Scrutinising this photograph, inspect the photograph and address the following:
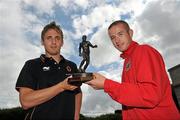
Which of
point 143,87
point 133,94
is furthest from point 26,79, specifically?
point 143,87

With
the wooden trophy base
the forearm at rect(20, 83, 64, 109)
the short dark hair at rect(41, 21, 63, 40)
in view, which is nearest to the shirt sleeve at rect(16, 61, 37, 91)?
the forearm at rect(20, 83, 64, 109)

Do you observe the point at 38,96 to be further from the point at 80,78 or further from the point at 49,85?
the point at 80,78

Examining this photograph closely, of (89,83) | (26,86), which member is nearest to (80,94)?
(26,86)

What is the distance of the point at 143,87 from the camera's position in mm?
3791

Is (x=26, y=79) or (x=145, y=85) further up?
(x=26, y=79)

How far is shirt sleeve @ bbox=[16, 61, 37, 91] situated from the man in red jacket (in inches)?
54.2

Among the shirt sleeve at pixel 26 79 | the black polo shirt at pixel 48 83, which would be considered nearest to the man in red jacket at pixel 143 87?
the black polo shirt at pixel 48 83

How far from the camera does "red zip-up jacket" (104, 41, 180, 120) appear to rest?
3781 millimetres

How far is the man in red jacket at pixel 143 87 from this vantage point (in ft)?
12.4

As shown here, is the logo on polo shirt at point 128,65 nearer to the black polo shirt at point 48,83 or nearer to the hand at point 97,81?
the hand at point 97,81

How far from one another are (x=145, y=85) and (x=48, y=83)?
6.83ft

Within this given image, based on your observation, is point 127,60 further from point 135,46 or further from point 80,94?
point 80,94

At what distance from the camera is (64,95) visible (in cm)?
537

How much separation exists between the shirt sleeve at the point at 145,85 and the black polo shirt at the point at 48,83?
1.50 metres
